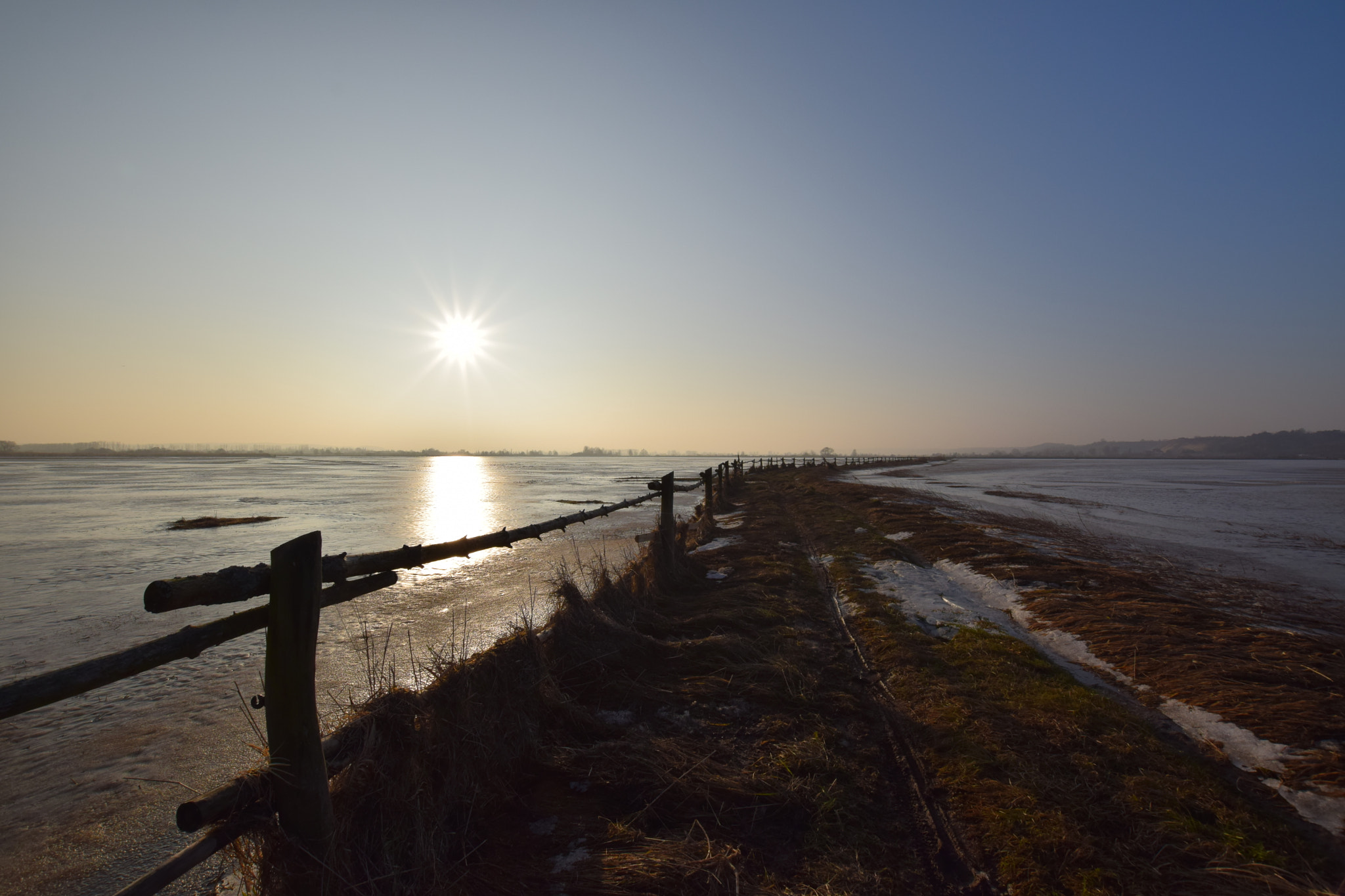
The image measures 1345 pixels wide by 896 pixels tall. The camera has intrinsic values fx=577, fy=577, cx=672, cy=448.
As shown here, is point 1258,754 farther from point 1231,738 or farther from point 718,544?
point 718,544

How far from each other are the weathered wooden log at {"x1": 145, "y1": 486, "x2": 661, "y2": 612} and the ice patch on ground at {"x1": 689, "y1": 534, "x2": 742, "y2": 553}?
8.21 metres

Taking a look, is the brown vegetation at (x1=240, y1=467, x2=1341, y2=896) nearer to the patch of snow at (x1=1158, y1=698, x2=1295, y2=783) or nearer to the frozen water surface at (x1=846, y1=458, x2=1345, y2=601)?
the patch of snow at (x1=1158, y1=698, x2=1295, y2=783)

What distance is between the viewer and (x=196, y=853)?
2285mm

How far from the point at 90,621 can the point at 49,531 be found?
1542cm

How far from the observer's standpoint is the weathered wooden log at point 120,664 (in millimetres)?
1804

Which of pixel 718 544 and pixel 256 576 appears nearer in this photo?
pixel 256 576

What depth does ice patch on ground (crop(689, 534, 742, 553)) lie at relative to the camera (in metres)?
12.8

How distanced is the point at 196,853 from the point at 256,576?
3.53 feet

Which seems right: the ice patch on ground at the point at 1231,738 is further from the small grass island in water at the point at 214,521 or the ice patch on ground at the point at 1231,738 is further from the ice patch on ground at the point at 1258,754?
the small grass island in water at the point at 214,521

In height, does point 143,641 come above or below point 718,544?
below

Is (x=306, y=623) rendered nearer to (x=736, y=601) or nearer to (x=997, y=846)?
(x=997, y=846)

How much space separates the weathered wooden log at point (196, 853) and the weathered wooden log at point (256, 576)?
879mm

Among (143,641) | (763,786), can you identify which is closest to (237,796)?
(763,786)

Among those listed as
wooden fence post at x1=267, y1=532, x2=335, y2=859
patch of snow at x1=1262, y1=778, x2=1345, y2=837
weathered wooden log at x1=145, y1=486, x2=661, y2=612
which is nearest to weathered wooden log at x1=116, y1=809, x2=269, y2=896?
wooden fence post at x1=267, y1=532, x2=335, y2=859
